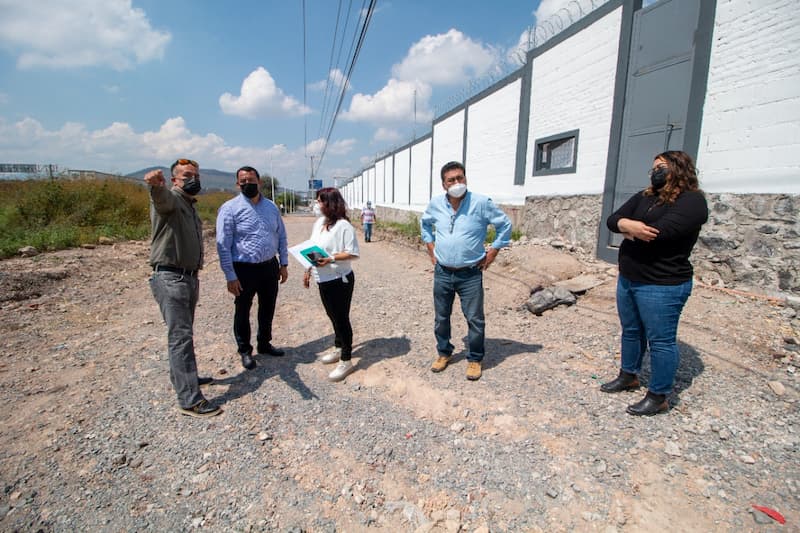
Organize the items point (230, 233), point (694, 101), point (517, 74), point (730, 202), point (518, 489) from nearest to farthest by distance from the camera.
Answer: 1. point (518, 489)
2. point (230, 233)
3. point (730, 202)
4. point (694, 101)
5. point (517, 74)

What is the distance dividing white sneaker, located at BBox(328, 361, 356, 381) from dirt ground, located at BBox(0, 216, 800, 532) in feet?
0.21

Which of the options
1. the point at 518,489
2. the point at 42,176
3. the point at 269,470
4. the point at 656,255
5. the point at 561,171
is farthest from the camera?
the point at 42,176

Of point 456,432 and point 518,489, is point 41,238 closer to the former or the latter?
point 456,432

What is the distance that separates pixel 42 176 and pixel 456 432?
16.0m

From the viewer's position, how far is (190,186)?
2.84m

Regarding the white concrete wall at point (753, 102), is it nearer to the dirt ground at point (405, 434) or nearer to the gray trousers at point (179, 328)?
the dirt ground at point (405, 434)

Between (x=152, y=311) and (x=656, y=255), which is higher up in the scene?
(x=656, y=255)

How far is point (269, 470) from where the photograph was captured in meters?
2.31

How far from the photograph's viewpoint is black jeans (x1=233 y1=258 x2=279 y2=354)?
139 inches

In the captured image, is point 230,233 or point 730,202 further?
point 730,202

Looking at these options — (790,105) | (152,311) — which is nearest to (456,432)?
(152,311)

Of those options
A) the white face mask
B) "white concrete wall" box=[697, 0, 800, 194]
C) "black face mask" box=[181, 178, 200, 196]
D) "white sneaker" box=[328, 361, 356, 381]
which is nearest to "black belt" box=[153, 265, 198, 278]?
"black face mask" box=[181, 178, 200, 196]

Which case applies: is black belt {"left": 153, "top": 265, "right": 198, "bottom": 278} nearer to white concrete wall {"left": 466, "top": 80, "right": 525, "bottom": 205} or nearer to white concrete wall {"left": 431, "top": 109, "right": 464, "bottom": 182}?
white concrete wall {"left": 466, "top": 80, "right": 525, "bottom": 205}

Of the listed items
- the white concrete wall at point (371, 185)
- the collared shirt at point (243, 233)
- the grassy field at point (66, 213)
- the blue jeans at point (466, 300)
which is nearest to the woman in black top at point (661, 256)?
the blue jeans at point (466, 300)
